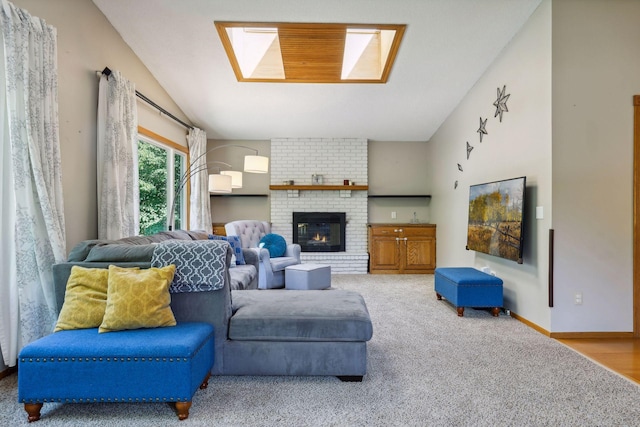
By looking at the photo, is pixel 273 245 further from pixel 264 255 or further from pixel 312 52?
pixel 312 52

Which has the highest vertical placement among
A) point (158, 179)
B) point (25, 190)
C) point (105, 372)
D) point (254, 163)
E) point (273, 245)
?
point (254, 163)

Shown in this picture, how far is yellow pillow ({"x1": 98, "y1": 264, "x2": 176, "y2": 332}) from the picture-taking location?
1.95 meters

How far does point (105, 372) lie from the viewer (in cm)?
178

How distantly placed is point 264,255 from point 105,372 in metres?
2.81

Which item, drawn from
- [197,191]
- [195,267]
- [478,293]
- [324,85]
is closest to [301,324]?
[195,267]

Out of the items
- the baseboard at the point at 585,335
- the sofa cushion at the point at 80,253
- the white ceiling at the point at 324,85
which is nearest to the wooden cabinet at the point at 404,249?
the white ceiling at the point at 324,85

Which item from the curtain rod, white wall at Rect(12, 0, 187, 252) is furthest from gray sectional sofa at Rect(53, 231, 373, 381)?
the curtain rod

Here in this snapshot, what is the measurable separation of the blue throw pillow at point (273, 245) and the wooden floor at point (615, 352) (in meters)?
3.47

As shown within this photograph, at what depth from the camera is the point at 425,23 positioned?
11.6ft

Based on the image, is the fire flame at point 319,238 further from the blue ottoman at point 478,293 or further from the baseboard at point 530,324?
the baseboard at point 530,324

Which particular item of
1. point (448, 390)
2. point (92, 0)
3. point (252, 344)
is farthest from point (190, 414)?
point (92, 0)

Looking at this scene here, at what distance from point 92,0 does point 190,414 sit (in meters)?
3.65

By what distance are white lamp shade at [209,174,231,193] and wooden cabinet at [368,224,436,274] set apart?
288 centimetres

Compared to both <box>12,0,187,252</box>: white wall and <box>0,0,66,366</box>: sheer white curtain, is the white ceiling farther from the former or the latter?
<box>0,0,66,366</box>: sheer white curtain
